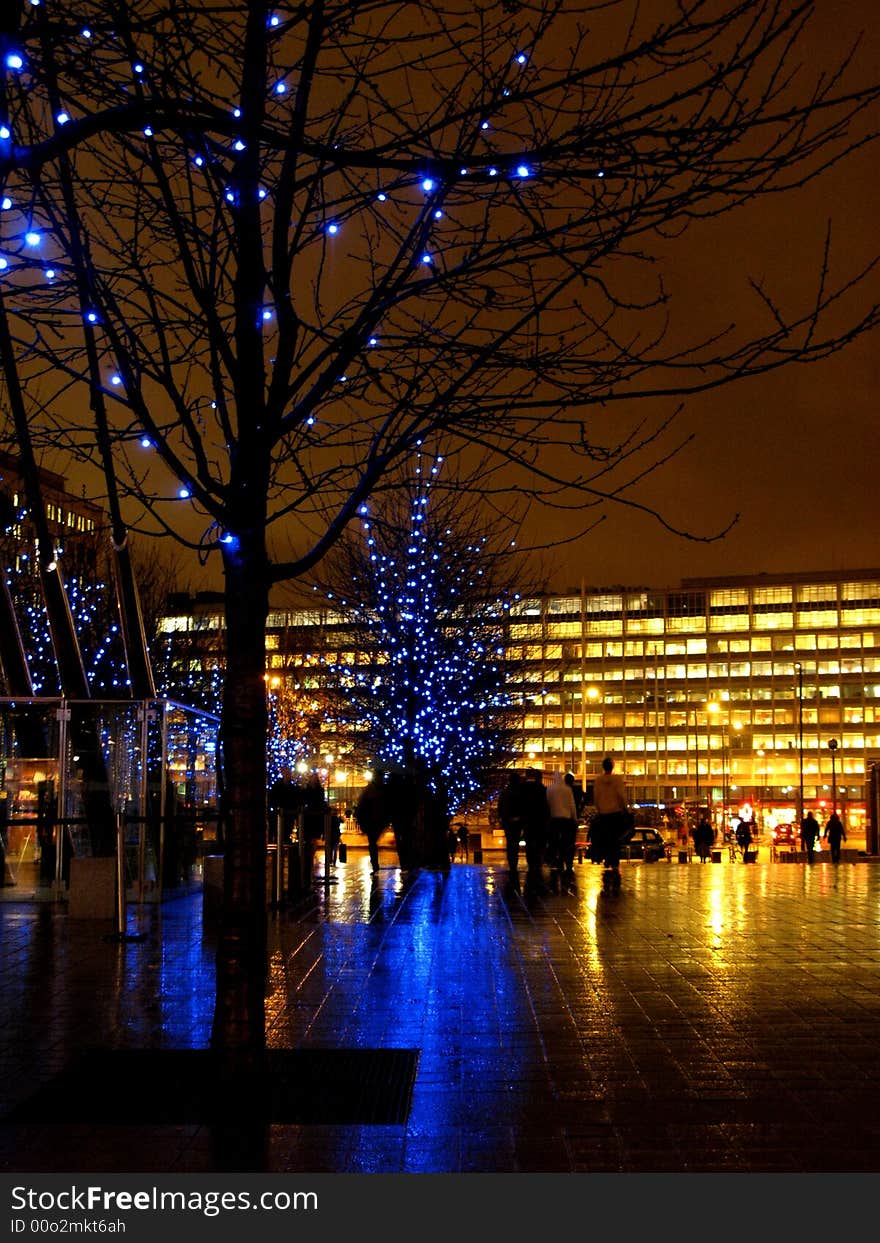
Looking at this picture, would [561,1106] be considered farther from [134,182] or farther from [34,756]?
[34,756]

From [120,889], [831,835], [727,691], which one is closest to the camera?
[120,889]

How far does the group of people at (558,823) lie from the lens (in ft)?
69.6

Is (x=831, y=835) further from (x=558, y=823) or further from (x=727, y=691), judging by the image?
(x=727, y=691)

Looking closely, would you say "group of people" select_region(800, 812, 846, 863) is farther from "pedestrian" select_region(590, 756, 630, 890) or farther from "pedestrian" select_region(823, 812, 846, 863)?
"pedestrian" select_region(590, 756, 630, 890)

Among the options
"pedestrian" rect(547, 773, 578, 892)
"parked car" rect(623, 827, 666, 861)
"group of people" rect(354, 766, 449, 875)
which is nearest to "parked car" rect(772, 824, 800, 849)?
"parked car" rect(623, 827, 666, 861)

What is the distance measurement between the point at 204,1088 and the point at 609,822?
14.5 metres

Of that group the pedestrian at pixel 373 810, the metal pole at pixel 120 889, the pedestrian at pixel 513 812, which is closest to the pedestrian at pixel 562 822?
the pedestrian at pixel 513 812

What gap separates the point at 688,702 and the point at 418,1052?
145069 mm

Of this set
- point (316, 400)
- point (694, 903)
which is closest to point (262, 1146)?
point (316, 400)

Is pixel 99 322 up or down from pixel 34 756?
up

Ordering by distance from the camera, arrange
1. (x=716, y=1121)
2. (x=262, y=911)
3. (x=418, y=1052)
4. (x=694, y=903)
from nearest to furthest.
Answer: (x=716, y=1121) → (x=262, y=911) → (x=418, y=1052) → (x=694, y=903)

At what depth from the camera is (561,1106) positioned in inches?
272

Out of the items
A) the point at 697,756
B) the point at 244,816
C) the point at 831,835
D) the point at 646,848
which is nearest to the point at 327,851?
the point at 244,816

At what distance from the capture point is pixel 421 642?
123ft
